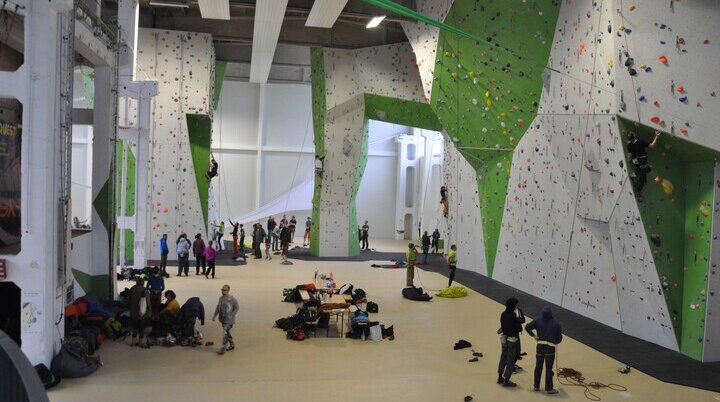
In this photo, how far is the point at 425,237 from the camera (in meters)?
18.6

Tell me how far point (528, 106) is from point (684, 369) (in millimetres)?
5760

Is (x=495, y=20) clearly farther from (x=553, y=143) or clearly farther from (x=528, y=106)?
(x=553, y=143)

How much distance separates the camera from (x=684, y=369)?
767cm

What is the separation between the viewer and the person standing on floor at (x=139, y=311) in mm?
A: 8562

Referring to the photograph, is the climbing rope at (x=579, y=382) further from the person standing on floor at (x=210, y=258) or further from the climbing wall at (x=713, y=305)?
the person standing on floor at (x=210, y=258)

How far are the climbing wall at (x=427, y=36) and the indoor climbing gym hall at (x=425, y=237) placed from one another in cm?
8

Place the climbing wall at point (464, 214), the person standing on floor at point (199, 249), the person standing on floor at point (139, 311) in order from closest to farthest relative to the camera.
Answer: the person standing on floor at point (139, 311) < the person standing on floor at point (199, 249) < the climbing wall at point (464, 214)

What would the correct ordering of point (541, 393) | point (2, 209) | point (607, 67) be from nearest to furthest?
point (541, 393), point (607, 67), point (2, 209)

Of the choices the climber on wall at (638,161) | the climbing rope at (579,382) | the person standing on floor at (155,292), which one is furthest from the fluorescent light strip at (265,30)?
the climbing rope at (579,382)

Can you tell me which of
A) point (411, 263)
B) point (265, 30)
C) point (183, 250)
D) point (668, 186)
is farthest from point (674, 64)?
point (183, 250)

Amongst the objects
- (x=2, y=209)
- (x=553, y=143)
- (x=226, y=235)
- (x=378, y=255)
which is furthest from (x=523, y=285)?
(x=226, y=235)

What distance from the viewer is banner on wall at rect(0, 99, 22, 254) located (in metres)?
9.46

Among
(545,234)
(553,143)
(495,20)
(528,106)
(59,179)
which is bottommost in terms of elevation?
(545,234)

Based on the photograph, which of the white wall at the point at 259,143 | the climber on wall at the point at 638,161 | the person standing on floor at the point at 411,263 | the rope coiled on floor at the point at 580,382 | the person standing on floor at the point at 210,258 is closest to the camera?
the rope coiled on floor at the point at 580,382
